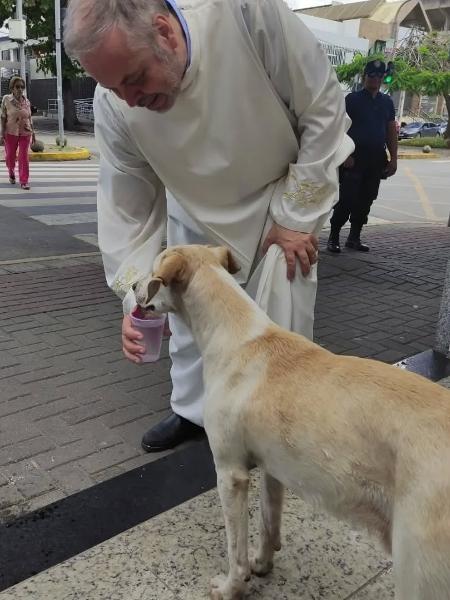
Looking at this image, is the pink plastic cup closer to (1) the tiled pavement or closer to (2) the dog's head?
(2) the dog's head

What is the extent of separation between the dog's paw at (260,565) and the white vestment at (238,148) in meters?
0.90

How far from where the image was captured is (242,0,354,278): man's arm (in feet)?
7.16

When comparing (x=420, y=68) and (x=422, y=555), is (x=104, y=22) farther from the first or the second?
(x=420, y=68)

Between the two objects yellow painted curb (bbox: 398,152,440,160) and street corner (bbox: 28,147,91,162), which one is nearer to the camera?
street corner (bbox: 28,147,91,162)

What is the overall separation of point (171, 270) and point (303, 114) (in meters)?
0.84

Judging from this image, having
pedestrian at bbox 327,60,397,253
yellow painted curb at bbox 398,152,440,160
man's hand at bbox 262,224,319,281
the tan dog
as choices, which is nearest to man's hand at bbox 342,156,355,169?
pedestrian at bbox 327,60,397,253

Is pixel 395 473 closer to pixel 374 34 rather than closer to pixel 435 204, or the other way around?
pixel 435 204

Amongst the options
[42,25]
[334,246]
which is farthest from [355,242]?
[42,25]

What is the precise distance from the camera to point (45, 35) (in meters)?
26.4

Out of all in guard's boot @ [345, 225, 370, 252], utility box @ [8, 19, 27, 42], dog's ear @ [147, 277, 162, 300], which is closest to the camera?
dog's ear @ [147, 277, 162, 300]

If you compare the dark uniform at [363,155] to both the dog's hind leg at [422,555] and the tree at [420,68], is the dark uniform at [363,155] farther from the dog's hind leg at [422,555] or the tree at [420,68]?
the tree at [420,68]

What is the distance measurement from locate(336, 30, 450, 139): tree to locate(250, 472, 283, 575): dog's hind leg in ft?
131

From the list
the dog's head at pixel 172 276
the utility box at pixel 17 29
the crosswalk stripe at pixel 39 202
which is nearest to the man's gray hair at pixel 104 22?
the dog's head at pixel 172 276

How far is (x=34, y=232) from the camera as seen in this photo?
812cm
